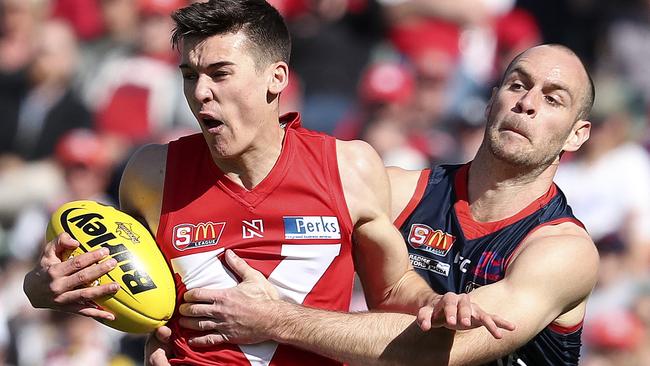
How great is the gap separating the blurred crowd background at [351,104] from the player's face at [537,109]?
10.9 ft

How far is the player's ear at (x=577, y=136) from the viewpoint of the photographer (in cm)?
566

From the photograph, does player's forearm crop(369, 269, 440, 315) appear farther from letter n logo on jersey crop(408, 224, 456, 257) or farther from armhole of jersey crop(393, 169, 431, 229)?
armhole of jersey crop(393, 169, 431, 229)

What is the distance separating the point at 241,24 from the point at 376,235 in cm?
101

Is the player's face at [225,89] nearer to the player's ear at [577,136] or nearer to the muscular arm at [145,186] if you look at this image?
the muscular arm at [145,186]

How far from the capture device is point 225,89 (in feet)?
16.6

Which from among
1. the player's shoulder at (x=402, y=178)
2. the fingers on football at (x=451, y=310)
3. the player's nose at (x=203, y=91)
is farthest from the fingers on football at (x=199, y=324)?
the player's shoulder at (x=402, y=178)

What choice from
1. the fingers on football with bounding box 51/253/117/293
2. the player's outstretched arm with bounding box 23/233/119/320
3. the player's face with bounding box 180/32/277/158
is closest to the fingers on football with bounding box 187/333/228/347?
the player's outstretched arm with bounding box 23/233/119/320

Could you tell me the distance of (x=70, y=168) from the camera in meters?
10.5

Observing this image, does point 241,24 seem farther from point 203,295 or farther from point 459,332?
point 459,332

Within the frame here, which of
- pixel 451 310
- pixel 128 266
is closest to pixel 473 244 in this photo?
pixel 451 310

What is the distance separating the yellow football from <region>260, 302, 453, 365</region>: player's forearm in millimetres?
449

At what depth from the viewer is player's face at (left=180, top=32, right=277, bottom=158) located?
5.07 meters

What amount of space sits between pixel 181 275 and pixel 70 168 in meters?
5.49

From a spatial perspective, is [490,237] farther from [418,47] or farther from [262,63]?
[418,47]
